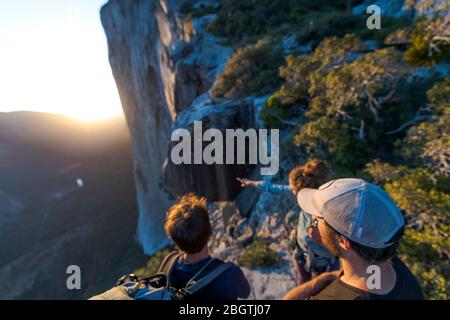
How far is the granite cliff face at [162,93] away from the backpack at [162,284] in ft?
22.3

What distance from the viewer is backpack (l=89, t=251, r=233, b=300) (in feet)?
5.32

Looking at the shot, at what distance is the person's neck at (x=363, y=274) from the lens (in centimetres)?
142

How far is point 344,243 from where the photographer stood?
1559 mm

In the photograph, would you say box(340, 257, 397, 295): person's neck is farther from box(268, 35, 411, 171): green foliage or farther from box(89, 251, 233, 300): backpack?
box(268, 35, 411, 171): green foliage

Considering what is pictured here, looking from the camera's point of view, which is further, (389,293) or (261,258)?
(261,258)

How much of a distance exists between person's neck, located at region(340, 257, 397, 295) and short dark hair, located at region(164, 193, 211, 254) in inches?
41.6

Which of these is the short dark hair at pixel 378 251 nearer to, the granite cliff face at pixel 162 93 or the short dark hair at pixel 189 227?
the short dark hair at pixel 189 227

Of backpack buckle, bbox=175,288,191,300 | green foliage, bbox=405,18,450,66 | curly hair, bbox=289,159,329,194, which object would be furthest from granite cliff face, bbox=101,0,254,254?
backpack buckle, bbox=175,288,191,300

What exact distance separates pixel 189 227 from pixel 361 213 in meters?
1.26

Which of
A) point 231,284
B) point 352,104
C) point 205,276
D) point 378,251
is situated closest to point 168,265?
point 205,276

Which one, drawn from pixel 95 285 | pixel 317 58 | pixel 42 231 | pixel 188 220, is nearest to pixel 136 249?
pixel 95 285

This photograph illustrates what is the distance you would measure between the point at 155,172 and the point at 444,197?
894 inches

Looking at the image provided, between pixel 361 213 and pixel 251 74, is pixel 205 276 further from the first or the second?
pixel 251 74
